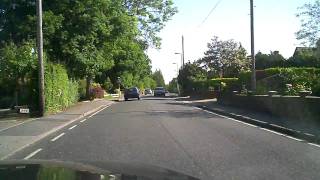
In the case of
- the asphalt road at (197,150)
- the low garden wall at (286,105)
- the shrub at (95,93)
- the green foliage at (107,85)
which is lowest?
the asphalt road at (197,150)

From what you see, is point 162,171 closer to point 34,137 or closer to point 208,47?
point 34,137

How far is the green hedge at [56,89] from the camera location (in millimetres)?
29150

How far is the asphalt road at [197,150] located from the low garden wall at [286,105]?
251 centimetres

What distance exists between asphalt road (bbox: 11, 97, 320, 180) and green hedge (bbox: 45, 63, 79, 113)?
9.50 m

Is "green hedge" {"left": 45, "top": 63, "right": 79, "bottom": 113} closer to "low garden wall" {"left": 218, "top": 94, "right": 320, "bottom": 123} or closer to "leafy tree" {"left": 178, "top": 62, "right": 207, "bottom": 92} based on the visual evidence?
"low garden wall" {"left": 218, "top": 94, "right": 320, "bottom": 123}

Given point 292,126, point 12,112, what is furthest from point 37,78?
point 292,126

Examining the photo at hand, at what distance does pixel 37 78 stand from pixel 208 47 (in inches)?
2620

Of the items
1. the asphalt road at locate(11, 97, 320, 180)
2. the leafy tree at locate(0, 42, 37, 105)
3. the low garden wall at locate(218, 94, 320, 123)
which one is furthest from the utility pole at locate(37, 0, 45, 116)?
the low garden wall at locate(218, 94, 320, 123)

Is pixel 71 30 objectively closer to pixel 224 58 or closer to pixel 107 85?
pixel 107 85

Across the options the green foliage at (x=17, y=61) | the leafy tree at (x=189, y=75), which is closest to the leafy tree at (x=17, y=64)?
the green foliage at (x=17, y=61)

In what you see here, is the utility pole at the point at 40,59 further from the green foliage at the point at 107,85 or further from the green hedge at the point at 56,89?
the green foliage at the point at 107,85

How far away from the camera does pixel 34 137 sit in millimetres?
17141

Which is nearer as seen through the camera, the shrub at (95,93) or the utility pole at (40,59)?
the utility pole at (40,59)

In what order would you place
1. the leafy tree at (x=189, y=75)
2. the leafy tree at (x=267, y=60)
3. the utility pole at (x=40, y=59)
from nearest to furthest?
the utility pole at (x=40, y=59), the leafy tree at (x=189, y=75), the leafy tree at (x=267, y=60)
